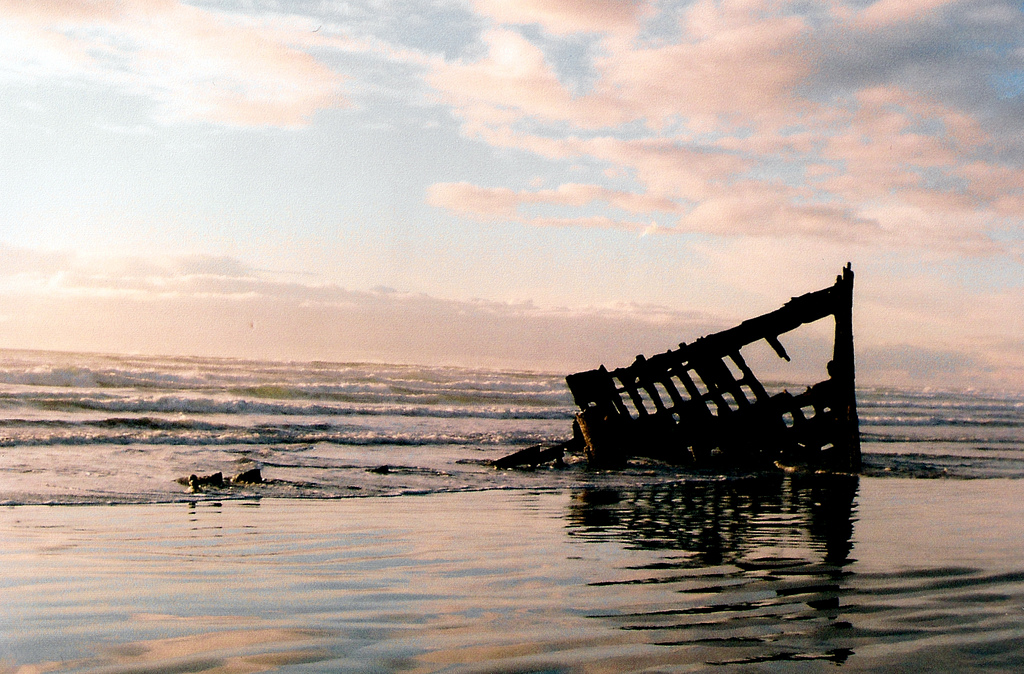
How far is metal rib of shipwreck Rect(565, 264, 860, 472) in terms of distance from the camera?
582 inches

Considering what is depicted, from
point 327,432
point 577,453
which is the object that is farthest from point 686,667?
point 327,432

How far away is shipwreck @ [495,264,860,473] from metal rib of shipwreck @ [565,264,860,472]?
0.7 inches

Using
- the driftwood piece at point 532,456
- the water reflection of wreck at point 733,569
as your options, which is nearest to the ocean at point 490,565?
the water reflection of wreck at point 733,569

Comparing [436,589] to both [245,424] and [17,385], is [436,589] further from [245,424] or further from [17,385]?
[17,385]

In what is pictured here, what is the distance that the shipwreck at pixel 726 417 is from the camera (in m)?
14.8

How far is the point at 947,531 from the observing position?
805 centimetres

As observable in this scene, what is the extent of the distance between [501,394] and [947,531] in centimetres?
3279

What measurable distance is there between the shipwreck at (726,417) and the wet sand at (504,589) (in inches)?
204

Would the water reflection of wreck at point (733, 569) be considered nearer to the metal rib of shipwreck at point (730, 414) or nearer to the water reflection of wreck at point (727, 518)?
the water reflection of wreck at point (727, 518)

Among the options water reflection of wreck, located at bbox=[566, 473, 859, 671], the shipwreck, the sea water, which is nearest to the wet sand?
water reflection of wreck, located at bbox=[566, 473, 859, 671]

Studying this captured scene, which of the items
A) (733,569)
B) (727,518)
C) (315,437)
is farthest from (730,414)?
(315,437)

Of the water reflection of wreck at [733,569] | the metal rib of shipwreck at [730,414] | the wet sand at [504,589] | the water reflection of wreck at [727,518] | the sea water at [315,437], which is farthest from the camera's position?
the metal rib of shipwreck at [730,414]

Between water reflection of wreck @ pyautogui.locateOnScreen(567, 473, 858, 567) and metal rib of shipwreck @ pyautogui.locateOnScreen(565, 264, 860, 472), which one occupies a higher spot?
metal rib of shipwreck @ pyautogui.locateOnScreen(565, 264, 860, 472)

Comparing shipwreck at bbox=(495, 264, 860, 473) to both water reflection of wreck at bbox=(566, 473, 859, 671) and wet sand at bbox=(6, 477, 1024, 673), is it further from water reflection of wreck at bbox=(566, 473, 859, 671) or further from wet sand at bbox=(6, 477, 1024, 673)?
wet sand at bbox=(6, 477, 1024, 673)
